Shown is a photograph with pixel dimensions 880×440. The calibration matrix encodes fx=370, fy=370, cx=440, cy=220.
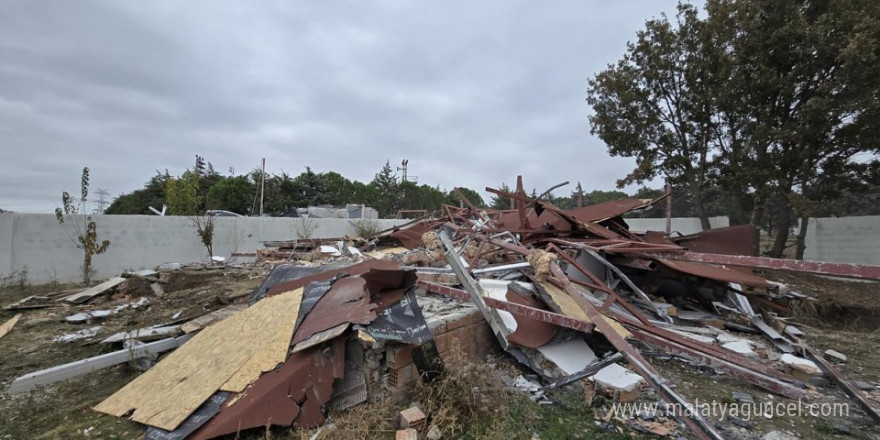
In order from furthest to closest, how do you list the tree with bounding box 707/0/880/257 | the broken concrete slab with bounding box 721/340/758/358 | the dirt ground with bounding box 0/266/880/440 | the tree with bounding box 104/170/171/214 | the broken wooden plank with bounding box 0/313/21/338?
the tree with bounding box 104/170/171/214 < the tree with bounding box 707/0/880/257 < the broken wooden plank with bounding box 0/313/21/338 < the broken concrete slab with bounding box 721/340/758/358 < the dirt ground with bounding box 0/266/880/440

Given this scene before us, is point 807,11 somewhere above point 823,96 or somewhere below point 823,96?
above

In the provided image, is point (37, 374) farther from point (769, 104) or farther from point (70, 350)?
point (769, 104)

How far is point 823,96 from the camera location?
802 cm

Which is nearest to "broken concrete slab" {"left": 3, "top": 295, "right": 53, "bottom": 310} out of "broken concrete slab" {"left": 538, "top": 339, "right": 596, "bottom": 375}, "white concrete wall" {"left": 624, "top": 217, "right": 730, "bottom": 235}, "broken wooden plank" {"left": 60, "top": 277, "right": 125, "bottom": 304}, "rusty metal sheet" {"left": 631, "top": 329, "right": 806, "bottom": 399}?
"broken wooden plank" {"left": 60, "top": 277, "right": 125, "bottom": 304}

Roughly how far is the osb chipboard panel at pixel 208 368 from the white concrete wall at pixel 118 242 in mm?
7806

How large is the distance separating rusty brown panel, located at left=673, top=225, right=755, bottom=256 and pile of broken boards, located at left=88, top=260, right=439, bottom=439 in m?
5.01

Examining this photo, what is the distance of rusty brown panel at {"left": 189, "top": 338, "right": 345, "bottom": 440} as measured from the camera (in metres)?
2.20

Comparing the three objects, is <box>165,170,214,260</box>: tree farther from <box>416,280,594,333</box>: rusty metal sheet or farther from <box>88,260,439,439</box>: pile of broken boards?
<box>416,280,594,333</box>: rusty metal sheet

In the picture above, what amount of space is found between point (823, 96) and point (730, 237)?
17.3ft

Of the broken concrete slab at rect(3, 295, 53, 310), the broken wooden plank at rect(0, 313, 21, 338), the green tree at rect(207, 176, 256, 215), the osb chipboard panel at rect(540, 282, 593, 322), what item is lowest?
the broken wooden plank at rect(0, 313, 21, 338)

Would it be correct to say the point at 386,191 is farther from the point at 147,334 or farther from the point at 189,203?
the point at 147,334

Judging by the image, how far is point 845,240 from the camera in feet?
33.4

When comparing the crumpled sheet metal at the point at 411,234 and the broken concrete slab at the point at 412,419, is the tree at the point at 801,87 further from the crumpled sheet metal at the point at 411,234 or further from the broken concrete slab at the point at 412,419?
the broken concrete slab at the point at 412,419

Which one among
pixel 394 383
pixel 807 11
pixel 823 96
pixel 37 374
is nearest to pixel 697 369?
pixel 394 383
